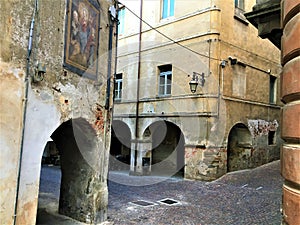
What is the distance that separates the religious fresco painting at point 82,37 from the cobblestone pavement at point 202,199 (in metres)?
3.54

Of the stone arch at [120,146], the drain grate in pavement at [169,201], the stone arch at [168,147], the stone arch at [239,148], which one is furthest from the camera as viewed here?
the stone arch at [120,146]

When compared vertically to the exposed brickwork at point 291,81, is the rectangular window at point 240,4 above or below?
above

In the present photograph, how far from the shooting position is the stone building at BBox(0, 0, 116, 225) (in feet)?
12.8

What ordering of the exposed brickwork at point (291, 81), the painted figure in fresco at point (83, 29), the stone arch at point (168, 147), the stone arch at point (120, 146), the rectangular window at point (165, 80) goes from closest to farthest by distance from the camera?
1. the exposed brickwork at point (291, 81)
2. the painted figure in fresco at point (83, 29)
3. the rectangular window at point (165, 80)
4. the stone arch at point (168, 147)
5. the stone arch at point (120, 146)

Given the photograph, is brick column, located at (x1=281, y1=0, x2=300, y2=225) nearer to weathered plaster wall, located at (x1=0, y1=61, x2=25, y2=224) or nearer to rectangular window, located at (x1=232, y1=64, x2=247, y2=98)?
weathered plaster wall, located at (x1=0, y1=61, x2=25, y2=224)

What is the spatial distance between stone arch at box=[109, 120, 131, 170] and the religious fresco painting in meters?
10.4

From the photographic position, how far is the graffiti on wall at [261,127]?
A: 13211 mm

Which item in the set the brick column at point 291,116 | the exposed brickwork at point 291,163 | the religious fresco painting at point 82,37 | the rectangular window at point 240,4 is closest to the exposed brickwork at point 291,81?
the brick column at point 291,116

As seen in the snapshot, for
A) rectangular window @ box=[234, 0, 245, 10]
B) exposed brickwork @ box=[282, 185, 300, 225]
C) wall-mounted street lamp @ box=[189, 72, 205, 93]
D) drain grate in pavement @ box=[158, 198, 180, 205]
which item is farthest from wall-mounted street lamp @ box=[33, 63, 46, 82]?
rectangular window @ box=[234, 0, 245, 10]

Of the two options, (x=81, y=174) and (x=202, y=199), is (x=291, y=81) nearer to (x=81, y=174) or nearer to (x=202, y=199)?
(x=81, y=174)

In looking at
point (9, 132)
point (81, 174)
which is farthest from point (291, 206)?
point (81, 174)

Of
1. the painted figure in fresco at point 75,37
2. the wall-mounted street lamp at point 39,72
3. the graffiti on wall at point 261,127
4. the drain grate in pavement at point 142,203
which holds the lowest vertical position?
the drain grate in pavement at point 142,203

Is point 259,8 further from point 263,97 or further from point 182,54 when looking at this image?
point 263,97

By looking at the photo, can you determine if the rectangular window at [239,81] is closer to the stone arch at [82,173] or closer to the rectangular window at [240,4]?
the rectangular window at [240,4]
